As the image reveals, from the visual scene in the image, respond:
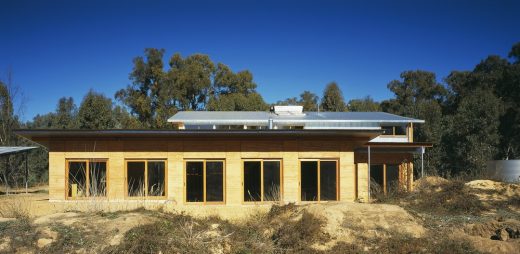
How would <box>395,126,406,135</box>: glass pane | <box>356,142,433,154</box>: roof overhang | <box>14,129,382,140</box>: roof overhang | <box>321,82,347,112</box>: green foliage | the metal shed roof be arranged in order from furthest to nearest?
1. <box>321,82,347,112</box>: green foliage
2. <box>395,126,406,135</box>: glass pane
3. the metal shed roof
4. <box>356,142,433,154</box>: roof overhang
5. <box>14,129,382,140</box>: roof overhang

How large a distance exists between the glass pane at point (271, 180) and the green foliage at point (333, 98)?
1334 inches

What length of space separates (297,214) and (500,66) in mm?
39136

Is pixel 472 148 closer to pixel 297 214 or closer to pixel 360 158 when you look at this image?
pixel 360 158

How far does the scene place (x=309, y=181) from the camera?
16.5 m

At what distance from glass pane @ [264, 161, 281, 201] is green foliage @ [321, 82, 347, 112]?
33891 mm

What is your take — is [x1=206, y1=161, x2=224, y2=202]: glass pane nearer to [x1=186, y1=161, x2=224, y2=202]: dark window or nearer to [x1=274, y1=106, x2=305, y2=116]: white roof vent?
[x1=186, y1=161, x2=224, y2=202]: dark window

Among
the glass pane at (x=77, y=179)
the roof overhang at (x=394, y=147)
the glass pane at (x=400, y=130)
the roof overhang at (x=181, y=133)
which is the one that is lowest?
the glass pane at (x=77, y=179)

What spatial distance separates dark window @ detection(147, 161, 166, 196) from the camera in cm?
1606

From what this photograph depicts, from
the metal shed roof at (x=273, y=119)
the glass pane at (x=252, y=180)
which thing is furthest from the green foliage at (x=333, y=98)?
the glass pane at (x=252, y=180)

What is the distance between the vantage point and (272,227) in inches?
494

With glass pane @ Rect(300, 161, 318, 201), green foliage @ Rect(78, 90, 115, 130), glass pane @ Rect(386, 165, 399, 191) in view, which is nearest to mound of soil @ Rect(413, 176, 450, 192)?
glass pane @ Rect(386, 165, 399, 191)

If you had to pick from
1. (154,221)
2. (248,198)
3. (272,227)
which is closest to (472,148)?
(248,198)

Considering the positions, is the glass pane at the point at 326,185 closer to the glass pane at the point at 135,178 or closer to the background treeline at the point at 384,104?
the glass pane at the point at 135,178

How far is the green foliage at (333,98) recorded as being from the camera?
49.4m
